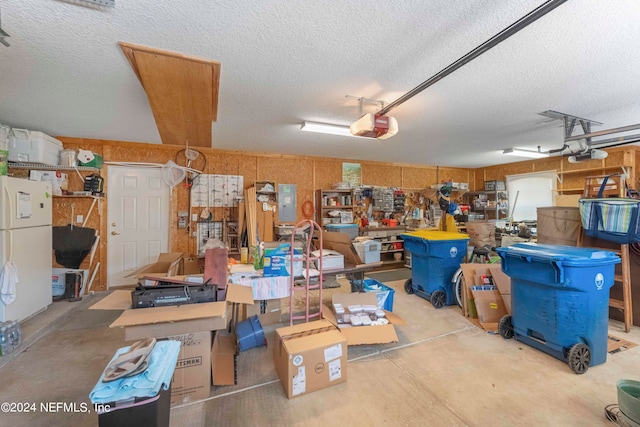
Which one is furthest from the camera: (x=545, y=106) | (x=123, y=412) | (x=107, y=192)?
(x=107, y=192)

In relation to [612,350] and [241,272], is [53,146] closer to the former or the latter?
[241,272]

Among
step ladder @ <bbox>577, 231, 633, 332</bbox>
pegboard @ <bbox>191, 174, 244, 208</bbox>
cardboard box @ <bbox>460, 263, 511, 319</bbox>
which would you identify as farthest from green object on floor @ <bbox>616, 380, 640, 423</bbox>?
pegboard @ <bbox>191, 174, 244, 208</bbox>

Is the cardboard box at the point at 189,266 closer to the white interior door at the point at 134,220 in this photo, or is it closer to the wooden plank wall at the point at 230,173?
the wooden plank wall at the point at 230,173

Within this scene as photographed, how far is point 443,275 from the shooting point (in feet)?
13.0

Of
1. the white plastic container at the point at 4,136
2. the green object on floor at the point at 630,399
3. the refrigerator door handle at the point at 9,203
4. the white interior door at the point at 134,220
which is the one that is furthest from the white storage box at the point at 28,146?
the green object on floor at the point at 630,399

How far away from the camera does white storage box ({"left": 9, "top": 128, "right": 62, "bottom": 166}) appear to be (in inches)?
144

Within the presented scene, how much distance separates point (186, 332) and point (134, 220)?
150 inches

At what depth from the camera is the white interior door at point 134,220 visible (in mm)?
4707

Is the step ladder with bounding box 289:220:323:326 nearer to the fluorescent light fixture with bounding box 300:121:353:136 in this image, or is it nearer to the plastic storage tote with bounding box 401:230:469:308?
the fluorescent light fixture with bounding box 300:121:353:136

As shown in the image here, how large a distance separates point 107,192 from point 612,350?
728cm

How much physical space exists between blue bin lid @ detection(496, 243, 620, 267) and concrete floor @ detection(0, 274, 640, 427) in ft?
3.26

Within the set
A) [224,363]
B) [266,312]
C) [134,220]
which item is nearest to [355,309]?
[266,312]

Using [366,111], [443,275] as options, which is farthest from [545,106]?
[443,275]

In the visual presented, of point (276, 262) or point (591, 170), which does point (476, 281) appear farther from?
point (591, 170)
